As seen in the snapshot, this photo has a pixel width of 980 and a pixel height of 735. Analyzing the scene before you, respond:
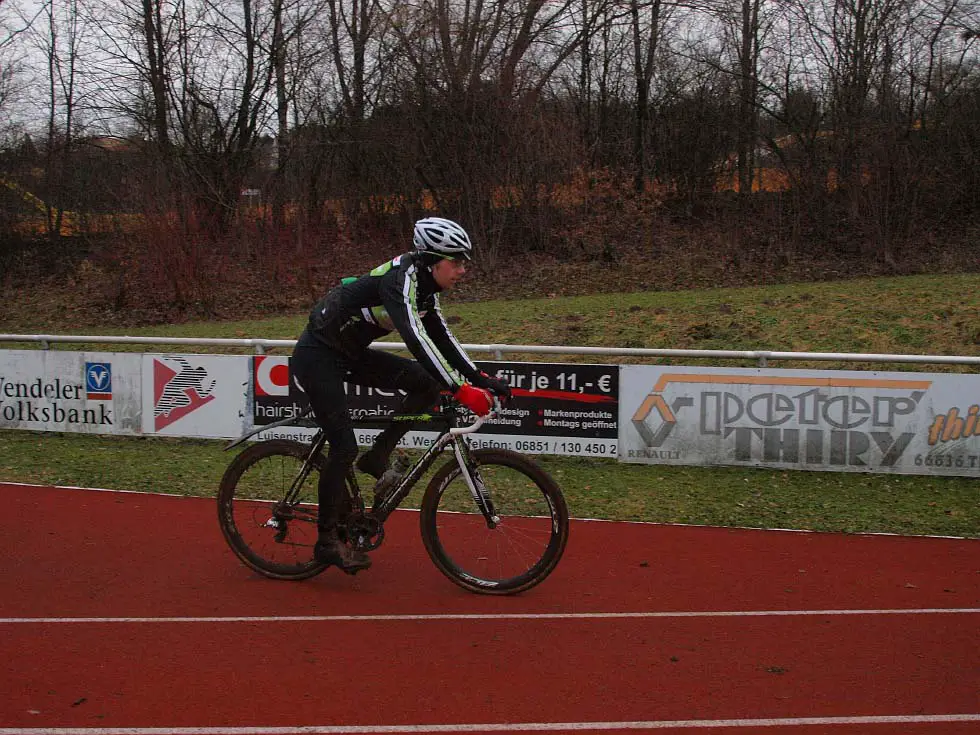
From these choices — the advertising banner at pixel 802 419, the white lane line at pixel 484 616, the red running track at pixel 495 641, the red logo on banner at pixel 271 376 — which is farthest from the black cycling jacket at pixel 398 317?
the red logo on banner at pixel 271 376

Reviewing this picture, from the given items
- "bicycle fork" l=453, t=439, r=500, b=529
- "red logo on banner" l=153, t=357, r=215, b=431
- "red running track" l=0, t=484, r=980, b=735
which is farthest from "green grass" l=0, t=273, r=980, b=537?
"bicycle fork" l=453, t=439, r=500, b=529

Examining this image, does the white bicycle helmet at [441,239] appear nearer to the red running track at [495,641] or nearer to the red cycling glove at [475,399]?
the red cycling glove at [475,399]

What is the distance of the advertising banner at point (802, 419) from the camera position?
360 inches

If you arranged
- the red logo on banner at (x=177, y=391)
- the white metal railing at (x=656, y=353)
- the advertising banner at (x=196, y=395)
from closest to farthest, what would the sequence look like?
1. the white metal railing at (x=656, y=353)
2. the advertising banner at (x=196, y=395)
3. the red logo on banner at (x=177, y=391)

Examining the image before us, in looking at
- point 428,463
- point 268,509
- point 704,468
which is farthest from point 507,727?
point 704,468

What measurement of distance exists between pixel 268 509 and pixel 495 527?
4.79ft

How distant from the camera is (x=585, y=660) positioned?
16.0 feet

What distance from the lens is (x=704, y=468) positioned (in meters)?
9.59

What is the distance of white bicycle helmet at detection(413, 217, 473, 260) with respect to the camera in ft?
17.2

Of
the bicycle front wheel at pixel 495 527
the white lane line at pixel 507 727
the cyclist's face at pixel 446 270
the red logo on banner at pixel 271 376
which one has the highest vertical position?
the cyclist's face at pixel 446 270

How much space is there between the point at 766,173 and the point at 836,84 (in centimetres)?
275

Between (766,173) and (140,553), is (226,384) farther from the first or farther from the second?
(766,173)

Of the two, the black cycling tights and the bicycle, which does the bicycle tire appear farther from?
the black cycling tights

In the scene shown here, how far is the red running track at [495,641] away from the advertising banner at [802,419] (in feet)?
6.96
